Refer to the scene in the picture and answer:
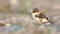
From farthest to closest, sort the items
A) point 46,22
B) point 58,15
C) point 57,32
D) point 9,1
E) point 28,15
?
point 9,1, point 58,15, point 28,15, point 46,22, point 57,32

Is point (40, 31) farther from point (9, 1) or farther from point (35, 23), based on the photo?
point (9, 1)

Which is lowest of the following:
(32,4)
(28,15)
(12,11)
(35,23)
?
(35,23)

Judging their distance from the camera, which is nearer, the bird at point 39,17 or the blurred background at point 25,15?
the blurred background at point 25,15

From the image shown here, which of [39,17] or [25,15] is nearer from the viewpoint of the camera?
[39,17]

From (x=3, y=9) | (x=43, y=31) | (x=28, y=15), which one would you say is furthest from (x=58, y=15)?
(x=43, y=31)

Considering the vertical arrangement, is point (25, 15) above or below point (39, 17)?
above

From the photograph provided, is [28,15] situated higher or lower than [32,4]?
lower

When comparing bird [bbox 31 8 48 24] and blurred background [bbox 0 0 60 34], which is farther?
bird [bbox 31 8 48 24]

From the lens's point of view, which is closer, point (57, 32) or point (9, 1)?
point (57, 32)
